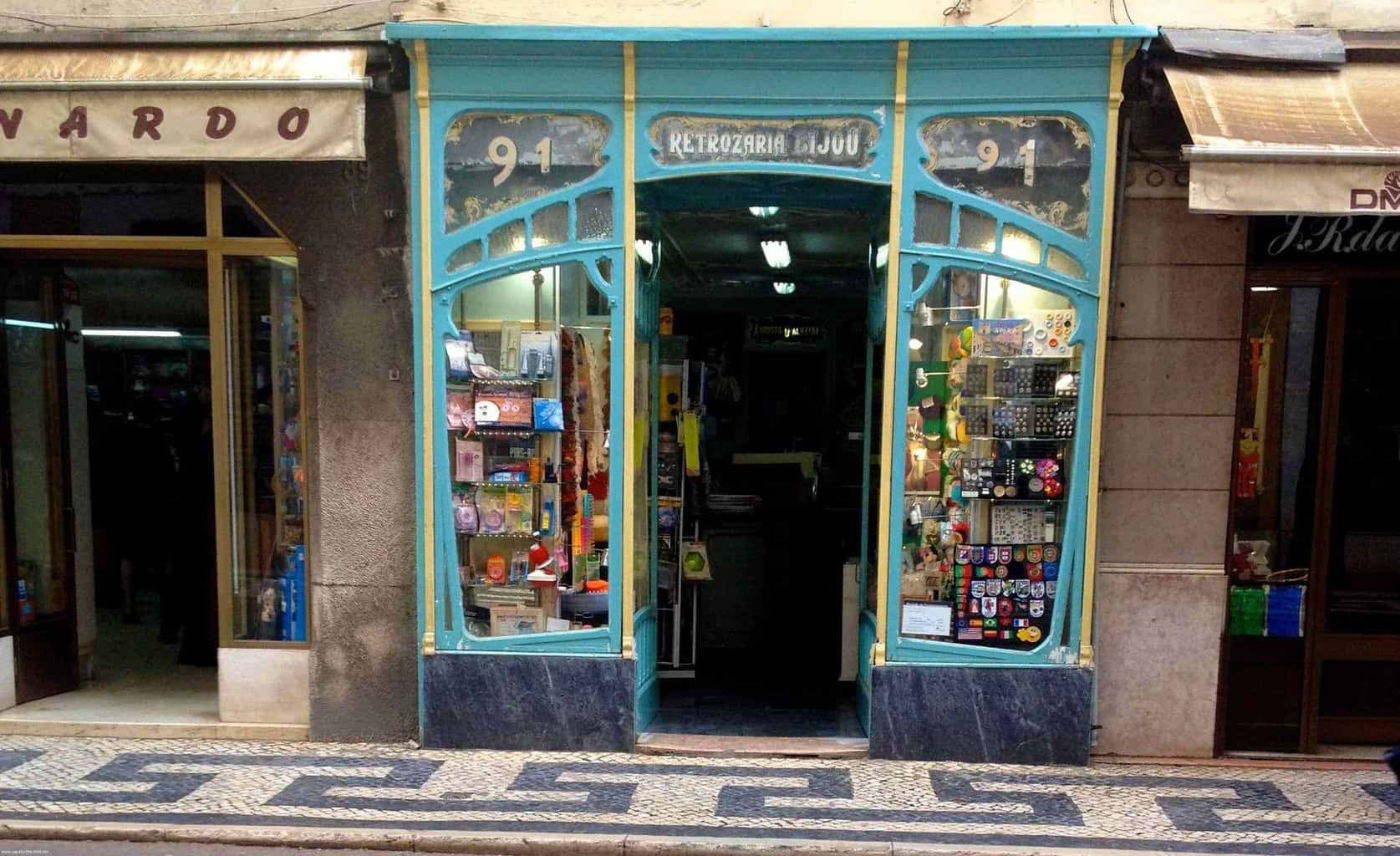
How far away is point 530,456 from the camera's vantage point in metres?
6.11

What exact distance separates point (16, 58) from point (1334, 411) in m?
8.20

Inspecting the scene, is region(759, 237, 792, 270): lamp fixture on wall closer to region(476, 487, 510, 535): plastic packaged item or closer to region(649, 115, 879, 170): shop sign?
region(649, 115, 879, 170): shop sign

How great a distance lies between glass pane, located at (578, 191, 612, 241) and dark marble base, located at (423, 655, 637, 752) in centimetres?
255

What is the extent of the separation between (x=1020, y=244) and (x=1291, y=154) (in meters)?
1.40

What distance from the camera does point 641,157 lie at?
18.7 feet

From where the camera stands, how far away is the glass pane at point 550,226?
19.0ft

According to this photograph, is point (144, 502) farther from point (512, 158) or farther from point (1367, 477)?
point (1367, 477)

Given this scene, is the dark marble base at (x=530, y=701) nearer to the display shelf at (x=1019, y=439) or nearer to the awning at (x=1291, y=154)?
the display shelf at (x=1019, y=439)

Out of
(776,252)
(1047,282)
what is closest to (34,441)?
(776,252)

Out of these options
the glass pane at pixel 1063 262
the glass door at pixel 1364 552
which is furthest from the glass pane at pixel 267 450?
the glass door at pixel 1364 552

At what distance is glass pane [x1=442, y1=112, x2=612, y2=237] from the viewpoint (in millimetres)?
5738

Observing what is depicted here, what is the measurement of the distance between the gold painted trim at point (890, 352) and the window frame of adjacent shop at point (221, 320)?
3556mm

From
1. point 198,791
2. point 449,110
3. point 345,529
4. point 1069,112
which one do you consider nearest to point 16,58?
point 449,110

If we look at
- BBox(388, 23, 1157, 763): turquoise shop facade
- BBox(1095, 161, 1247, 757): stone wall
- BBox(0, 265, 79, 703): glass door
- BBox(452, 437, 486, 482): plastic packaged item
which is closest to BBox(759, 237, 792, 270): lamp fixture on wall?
BBox(388, 23, 1157, 763): turquoise shop facade
